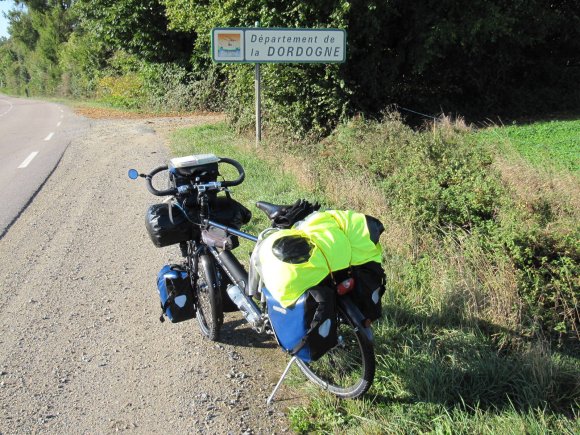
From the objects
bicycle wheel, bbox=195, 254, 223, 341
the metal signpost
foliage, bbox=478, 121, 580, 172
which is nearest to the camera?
bicycle wheel, bbox=195, 254, 223, 341

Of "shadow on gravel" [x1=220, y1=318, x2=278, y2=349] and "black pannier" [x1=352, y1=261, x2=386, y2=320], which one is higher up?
"black pannier" [x1=352, y1=261, x2=386, y2=320]

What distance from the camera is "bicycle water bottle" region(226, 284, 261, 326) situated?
340cm

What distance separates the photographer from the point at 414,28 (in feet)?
43.1

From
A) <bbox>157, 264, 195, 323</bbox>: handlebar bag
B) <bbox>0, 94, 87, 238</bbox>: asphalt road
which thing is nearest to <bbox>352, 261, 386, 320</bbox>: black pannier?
<bbox>157, 264, 195, 323</bbox>: handlebar bag

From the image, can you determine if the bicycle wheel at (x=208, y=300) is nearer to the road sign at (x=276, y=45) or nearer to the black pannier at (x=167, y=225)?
the black pannier at (x=167, y=225)

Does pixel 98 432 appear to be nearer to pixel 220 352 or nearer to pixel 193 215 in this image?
pixel 220 352

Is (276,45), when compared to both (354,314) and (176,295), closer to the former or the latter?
(176,295)

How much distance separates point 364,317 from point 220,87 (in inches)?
846

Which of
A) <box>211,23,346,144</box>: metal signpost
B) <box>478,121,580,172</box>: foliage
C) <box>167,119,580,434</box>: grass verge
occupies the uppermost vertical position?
<box>211,23,346,144</box>: metal signpost

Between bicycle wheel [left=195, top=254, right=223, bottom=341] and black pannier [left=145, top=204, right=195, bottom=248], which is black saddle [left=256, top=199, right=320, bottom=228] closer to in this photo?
bicycle wheel [left=195, top=254, right=223, bottom=341]

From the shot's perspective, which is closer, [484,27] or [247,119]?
[484,27]

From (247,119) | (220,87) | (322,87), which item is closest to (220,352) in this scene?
(322,87)

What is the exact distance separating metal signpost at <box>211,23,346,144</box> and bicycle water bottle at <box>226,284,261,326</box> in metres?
7.88

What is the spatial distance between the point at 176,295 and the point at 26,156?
1089 centimetres
